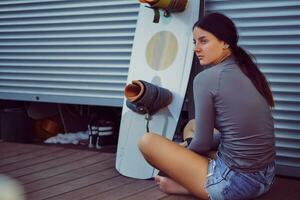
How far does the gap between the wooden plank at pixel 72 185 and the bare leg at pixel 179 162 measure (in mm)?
594

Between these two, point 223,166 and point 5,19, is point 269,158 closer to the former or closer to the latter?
point 223,166

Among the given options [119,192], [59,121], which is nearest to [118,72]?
[59,121]

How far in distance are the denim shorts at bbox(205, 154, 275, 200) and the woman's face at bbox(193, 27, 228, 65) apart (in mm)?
539

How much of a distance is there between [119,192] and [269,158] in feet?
3.11

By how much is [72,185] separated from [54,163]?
587 mm

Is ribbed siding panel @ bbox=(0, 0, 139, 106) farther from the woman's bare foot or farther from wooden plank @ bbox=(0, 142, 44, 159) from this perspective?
the woman's bare foot

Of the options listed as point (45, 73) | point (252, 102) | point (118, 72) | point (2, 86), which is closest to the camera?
point (252, 102)

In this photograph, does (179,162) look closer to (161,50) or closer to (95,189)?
(95,189)

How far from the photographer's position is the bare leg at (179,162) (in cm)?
227

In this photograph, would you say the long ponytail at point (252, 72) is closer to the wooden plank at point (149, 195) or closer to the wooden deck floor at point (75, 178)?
the wooden deck floor at point (75, 178)

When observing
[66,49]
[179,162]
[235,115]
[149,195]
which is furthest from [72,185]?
[66,49]

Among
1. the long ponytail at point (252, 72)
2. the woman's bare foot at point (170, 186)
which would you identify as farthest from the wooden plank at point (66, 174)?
the long ponytail at point (252, 72)

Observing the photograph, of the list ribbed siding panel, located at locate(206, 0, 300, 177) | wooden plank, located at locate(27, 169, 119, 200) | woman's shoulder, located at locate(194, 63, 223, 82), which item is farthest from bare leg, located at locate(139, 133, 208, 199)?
ribbed siding panel, located at locate(206, 0, 300, 177)

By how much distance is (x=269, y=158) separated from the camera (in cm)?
223
